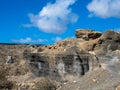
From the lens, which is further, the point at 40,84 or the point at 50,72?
the point at 50,72

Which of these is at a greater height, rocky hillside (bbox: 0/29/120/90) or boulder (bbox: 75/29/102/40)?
boulder (bbox: 75/29/102/40)

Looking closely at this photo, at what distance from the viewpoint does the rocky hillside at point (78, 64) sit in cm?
2647

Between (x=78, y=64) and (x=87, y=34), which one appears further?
(x=87, y=34)

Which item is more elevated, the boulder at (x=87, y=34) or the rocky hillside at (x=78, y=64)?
the boulder at (x=87, y=34)

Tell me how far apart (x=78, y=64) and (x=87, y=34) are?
133 inches

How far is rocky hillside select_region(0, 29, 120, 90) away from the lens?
26.5 meters

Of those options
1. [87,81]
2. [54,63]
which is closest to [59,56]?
[54,63]

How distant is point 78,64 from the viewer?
3344 cm

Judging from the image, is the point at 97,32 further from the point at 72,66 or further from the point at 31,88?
the point at 31,88

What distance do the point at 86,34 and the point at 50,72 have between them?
5.26m

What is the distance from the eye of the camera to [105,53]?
30.8 meters

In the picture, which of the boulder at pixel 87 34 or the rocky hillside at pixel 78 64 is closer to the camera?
the rocky hillside at pixel 78 64

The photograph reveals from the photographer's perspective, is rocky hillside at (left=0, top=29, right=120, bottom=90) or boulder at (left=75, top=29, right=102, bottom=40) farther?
boulder at (left=75, top=29, right=102, bottom=40)

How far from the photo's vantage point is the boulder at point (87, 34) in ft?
114
